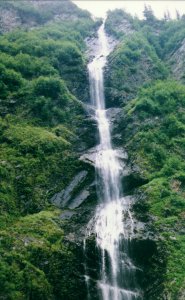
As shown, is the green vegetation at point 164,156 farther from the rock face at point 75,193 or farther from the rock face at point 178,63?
the rock face at point 178,63

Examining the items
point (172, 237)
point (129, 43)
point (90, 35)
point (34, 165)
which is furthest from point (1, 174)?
point (90, 35)

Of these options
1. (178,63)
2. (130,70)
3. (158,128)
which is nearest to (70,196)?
(158,128)

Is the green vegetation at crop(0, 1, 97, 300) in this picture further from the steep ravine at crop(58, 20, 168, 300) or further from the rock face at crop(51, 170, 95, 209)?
the steep ravine at crop(58, 20, 168, 300)

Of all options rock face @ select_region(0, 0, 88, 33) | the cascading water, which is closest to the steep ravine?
the cascading water

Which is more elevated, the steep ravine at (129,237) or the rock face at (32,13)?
the rock face at (32,13)

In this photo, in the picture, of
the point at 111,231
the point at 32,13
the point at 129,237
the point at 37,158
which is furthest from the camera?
the point at 32,13

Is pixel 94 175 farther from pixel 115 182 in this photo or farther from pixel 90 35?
pixel 90 35

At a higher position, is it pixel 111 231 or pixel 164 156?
pixel 164 156

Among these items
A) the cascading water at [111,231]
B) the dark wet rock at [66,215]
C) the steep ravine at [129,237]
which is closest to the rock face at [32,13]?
the cascading water at [111,231]

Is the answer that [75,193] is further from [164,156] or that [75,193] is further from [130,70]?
[130,70]
